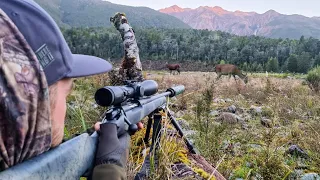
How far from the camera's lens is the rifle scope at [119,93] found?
2080mm

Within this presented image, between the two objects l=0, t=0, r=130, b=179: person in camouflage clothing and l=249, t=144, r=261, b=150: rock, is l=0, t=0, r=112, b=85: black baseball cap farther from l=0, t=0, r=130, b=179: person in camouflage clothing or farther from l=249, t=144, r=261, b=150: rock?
l=249, t=144, r=261, b=150: rock

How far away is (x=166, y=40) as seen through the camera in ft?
339

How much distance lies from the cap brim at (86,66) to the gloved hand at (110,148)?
361 mm

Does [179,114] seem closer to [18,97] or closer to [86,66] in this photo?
[86,66]

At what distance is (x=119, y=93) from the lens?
2166 mm

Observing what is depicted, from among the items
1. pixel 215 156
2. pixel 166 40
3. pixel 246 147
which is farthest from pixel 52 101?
pixel 166 40

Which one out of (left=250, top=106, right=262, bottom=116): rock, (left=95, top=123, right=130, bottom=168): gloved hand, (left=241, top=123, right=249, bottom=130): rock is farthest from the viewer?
(left=250, top=106, right=262, bottom=116): rock

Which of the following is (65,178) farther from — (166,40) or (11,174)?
(166,40)

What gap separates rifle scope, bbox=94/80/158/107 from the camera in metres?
2.08

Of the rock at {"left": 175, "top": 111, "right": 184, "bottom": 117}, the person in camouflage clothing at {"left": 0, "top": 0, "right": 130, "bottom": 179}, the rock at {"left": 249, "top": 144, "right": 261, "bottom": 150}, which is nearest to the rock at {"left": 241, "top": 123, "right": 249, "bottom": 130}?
the rock at {"left": 175, "top": 111, "right": 184, "bottom": 117}

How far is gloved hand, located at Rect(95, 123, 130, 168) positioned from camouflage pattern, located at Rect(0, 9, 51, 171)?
0.52 m

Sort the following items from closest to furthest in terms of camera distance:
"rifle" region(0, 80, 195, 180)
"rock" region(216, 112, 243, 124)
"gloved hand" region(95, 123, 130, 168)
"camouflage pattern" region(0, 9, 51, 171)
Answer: "camouflage pattern" region(0, 9, 51, 171) → "rifle" region(0, 80, 195, 180) → "gloved hand" region(95, 123, 130, 168) → "rock" region(216, 112, 243, 124)

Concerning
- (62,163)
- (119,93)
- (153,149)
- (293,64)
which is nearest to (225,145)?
(153,149)

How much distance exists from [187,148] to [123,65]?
2257 millimetres
